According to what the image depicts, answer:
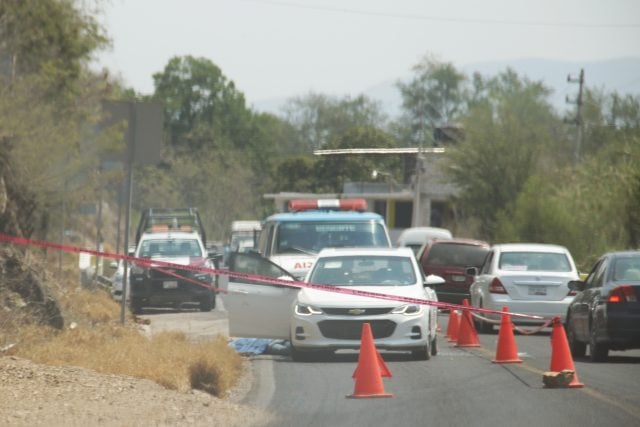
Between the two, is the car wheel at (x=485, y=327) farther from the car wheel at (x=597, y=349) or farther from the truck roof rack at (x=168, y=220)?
the truck roof rack at (x=168, y=220)

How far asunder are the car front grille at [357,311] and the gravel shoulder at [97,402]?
3.67m

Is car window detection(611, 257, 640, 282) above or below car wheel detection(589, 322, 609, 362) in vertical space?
above

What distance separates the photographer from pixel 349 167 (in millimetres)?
69500

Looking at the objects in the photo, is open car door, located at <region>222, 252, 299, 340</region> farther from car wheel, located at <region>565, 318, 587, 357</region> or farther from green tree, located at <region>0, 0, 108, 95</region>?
green tree, located at <region>0, 0, 108, 95</region>

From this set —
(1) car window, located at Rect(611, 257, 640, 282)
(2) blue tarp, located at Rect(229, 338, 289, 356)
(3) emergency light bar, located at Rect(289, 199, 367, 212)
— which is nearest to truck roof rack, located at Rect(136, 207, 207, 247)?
(3) emergency light bar, located at Rect(289, 199, 367, 212)

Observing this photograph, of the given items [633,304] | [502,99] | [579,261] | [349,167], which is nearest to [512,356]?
[633,304]

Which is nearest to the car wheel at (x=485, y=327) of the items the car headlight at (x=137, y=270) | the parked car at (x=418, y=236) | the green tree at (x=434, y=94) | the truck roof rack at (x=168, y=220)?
the car headlight at (x=137, y=270)

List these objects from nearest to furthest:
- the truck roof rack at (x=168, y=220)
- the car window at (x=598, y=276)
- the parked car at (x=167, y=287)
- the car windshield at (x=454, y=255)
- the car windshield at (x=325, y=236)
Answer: the car window at (x=598, y=276)
the car windshield at (x=325, y=236)
the parked car at (x=167, y=287)
the car windshield at (x=454, y=255)
the truck roof rack at (x=168, y=220)

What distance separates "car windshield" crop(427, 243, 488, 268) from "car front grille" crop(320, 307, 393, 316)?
659 inches

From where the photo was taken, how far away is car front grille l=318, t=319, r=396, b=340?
1755 cm

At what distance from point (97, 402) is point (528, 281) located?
46.4ft

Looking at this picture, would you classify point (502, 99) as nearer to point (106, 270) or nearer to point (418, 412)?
point (106, 270)

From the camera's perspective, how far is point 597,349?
18.4 metres

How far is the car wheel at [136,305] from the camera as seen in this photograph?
31.7m
